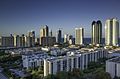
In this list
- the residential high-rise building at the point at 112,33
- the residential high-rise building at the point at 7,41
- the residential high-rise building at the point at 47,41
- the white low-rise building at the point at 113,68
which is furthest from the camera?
the residential high-rise building at the point at 112,33

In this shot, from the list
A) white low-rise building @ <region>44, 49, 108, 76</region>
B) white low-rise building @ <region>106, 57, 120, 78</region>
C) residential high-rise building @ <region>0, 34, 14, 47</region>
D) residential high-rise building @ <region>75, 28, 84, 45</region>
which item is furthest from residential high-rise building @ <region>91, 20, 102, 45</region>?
white low-rise building @ <region>106, 57, 120, 78</region>

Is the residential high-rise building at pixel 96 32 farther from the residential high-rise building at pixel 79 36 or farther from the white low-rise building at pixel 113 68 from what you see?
the white low-rise building at pixel 113 68

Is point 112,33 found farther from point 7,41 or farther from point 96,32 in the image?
point 7,41

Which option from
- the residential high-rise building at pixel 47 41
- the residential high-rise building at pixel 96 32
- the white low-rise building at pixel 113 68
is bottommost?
the white low-rise building at pixel 113 68

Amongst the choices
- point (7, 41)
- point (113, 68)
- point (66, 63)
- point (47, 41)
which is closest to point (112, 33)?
point (47, 41)

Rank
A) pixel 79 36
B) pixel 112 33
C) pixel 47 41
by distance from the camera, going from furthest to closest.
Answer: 1. pixel 79 36
2. pixel 112 33
3. pixel 47 41

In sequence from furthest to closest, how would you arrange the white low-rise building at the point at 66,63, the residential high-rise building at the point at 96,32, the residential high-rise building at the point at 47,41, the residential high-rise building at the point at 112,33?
the residential high-rise building at the point at 96,32 → the residential high-rise building at the point at 112,33 → the residential high-rise building at the point at 47,41 → the white low-rise building at the point at 66,63

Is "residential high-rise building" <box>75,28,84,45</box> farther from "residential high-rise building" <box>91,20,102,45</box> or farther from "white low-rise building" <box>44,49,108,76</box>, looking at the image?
"white low-rise building" <box>44,49,108,76</box>

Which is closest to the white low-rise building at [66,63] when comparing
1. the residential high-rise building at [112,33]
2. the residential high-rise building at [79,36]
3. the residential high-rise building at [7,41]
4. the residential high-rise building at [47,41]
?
the residential high-rise building at [47,41]

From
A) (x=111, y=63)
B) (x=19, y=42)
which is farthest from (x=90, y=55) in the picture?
(x=19, y=42)
